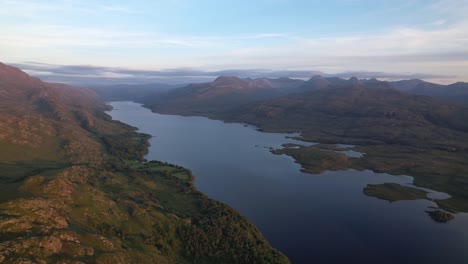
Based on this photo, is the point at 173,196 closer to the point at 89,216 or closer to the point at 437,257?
the point at 89,216

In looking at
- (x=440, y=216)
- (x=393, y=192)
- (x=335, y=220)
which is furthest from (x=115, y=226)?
(x=393, y=192)

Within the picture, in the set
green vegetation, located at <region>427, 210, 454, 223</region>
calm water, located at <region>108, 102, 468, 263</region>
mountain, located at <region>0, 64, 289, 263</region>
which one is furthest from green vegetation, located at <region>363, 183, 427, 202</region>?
mountain, located at <region>0, 64, 289, 263</region>

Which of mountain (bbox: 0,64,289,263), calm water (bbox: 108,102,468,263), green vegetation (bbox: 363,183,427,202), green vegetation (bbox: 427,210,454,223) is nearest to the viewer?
mountain (bbox: 0,64,289,263)

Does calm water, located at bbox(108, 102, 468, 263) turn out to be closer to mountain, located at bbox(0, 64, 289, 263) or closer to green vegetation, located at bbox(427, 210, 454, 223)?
green vegetation, located at bbox(427, 210, 454, 223)

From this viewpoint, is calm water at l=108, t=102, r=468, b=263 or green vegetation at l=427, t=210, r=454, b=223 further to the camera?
green vegetation at l=427, t=210, r=454, b=223

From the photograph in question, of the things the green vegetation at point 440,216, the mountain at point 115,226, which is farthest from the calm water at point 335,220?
the mountain at point 115,226

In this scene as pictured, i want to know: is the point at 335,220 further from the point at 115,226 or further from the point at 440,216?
the point at 115,226

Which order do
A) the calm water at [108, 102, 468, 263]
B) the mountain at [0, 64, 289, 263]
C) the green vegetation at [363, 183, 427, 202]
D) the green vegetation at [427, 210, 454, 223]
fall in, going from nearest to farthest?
the mountain at [0, 64, 289, 263], the calm water at [108, 102, 468, 263], the green vegetation at [427, 210, 454, 223], the green vegetation at [363, 183, 427, 202]

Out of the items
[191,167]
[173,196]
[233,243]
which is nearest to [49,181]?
[173,196]

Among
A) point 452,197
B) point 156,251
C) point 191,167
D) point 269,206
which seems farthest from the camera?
point 191,167
